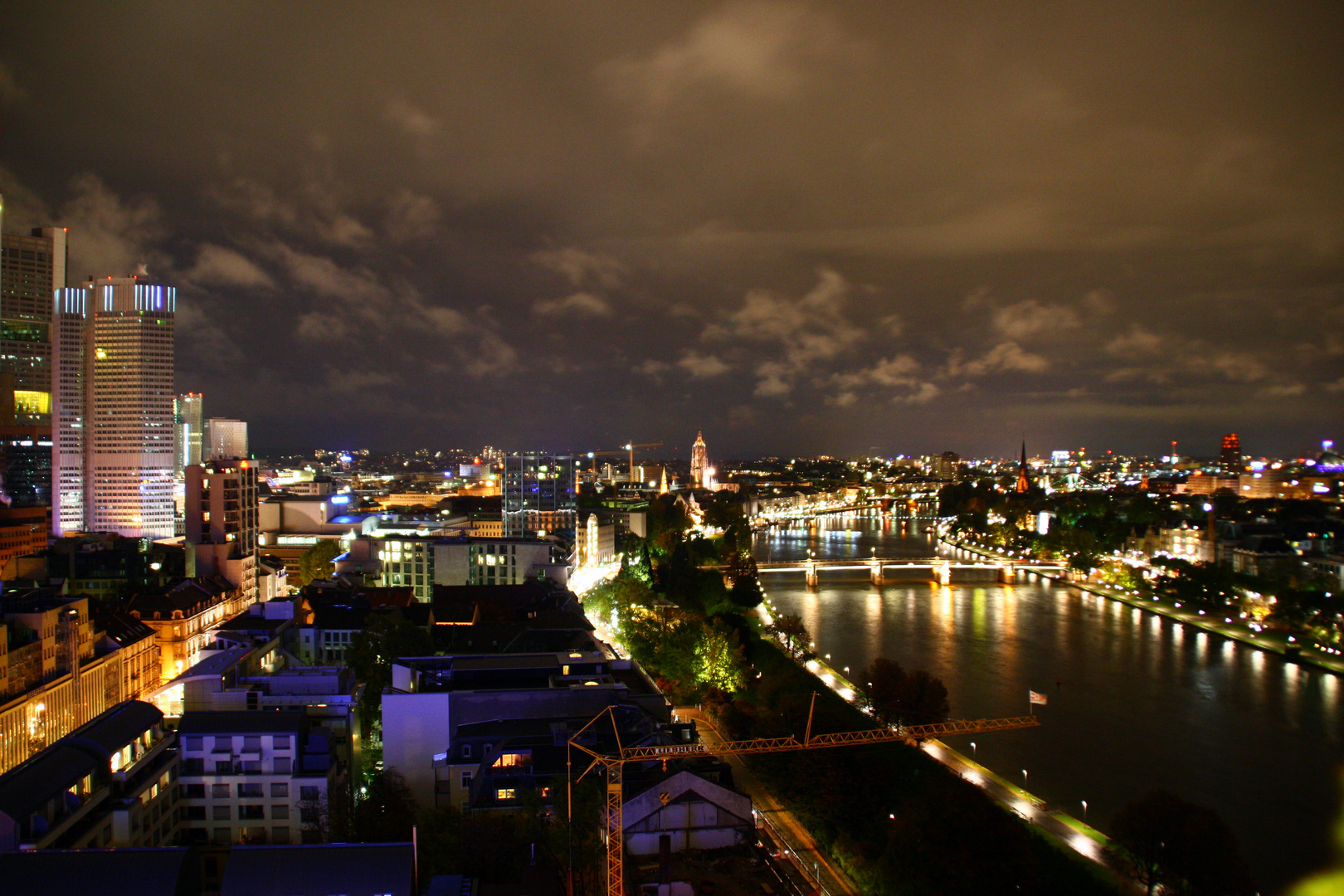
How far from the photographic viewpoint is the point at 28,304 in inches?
839

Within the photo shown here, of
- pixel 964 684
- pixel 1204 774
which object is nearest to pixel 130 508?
pixel 964 684

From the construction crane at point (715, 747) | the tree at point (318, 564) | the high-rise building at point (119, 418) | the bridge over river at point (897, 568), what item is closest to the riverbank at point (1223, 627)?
the bridge over river at point (897, 568)

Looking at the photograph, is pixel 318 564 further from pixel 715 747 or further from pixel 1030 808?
pixel 1030 808

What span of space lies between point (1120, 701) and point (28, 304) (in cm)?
2402

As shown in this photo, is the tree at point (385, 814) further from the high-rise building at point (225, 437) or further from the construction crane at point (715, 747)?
the high-rise building at point (225, 437)

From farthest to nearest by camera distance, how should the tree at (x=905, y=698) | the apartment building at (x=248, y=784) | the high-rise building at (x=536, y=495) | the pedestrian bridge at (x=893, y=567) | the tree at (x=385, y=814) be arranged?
the high-rise building at (x=536, y=495) → the pedestrian bridge at (x=893, y=567) → the tree at (x=905, y=698) → the apartment building at (x=248, y=784) → the tree at (x=385, y=814)

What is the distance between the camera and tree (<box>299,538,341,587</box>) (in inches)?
523

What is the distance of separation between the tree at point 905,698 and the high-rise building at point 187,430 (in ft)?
78.4

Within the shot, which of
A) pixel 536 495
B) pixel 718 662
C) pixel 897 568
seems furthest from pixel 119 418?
pixel 897 568

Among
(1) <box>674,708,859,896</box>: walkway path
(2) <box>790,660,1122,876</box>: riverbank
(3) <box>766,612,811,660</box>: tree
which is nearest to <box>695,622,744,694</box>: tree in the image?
(1) <box>674,708,859,896</box>: walkway path

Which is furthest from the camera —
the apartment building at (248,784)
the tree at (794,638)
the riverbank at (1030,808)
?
the tree at (794,638)

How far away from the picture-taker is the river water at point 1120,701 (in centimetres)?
696

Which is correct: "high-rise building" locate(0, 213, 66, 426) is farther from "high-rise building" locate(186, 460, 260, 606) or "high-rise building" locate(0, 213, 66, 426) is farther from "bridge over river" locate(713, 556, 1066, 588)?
"bridge over river" locate(713, 556, 1066, 588)

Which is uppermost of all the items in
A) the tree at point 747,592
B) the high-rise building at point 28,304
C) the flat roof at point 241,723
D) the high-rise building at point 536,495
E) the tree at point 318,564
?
the high-rise building at point 28,304
